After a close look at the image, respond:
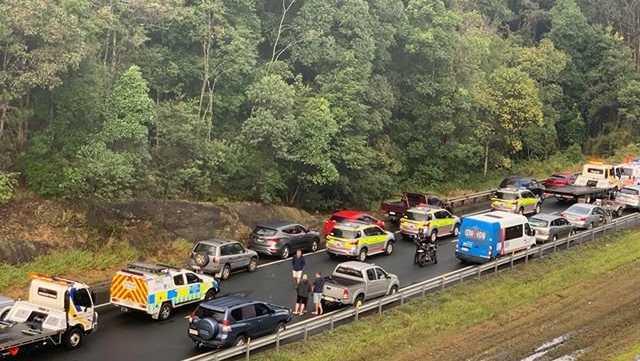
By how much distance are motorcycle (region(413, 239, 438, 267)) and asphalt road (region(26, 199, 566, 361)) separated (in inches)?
11.6

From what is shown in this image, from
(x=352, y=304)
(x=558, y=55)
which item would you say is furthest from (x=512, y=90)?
(x=352, y=304)

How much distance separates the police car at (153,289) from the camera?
22672 mm

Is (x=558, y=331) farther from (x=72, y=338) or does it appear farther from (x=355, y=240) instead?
(x=72, y=338)

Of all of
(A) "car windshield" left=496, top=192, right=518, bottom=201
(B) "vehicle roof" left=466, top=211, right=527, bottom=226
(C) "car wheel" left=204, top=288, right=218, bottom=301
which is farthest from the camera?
(A) "car windshield" left=496, top=192, right=518, bottom=201

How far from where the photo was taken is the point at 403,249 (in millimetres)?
34781

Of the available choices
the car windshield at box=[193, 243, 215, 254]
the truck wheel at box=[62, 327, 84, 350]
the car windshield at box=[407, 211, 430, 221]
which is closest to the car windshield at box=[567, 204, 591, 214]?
the car windshield at box=[407, 211, 430, 221]

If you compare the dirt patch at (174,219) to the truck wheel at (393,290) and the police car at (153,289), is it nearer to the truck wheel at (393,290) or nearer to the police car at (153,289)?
the police car at (153,289)

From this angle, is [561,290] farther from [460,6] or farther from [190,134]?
[460,6]

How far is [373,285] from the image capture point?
1003 inches

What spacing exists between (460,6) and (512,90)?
20.5 metres

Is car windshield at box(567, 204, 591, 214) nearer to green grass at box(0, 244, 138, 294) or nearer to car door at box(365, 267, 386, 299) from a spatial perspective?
car door at box(365, 267, 386, 299)

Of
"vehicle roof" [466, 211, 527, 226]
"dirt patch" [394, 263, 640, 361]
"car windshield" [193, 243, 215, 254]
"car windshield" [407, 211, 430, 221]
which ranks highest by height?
"vehicle roof" [466, 211, 527, 226]

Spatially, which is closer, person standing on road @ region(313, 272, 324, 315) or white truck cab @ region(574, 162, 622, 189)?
person standing on road @ region(313, 272, 324, 315)

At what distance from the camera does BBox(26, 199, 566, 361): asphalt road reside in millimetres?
20141
